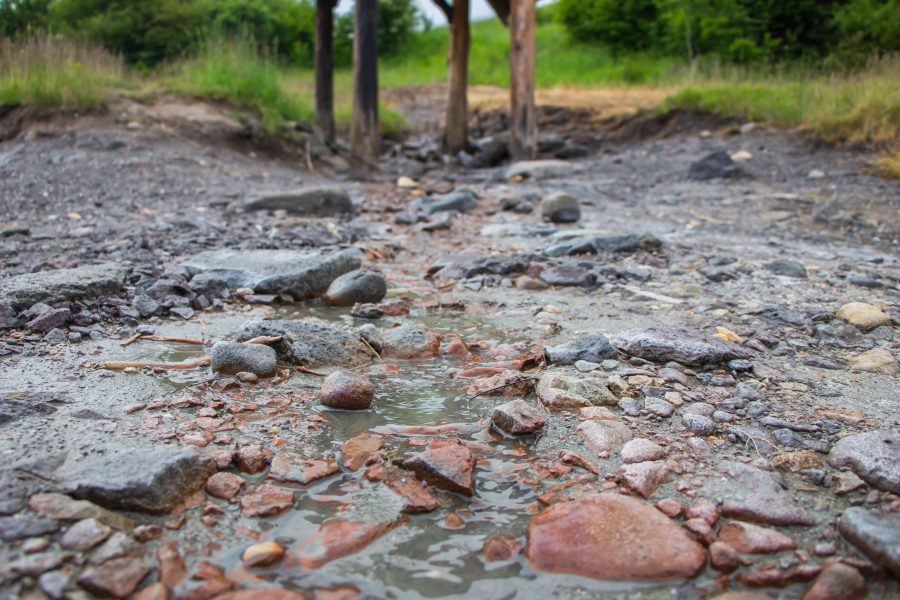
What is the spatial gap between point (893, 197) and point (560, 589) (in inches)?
225

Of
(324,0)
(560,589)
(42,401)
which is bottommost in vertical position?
(560,589)

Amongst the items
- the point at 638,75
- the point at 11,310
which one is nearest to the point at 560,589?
the point at 11,310

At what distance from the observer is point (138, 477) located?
5.33 feet

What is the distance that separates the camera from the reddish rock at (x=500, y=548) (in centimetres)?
154

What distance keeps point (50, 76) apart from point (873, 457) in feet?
27.0

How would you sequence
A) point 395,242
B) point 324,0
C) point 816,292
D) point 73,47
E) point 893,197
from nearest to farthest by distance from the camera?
point 816,292, point 395,242, point 893,197, point 73,47, point 324,0

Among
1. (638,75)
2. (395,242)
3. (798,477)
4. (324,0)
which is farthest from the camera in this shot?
(638,75)

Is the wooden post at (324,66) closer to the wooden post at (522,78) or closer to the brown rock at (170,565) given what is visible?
the wooden post at (522,78)

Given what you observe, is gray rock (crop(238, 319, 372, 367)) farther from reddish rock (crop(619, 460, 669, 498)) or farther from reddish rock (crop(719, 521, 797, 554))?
reddish rock (crop(719, 521, 797, 554))

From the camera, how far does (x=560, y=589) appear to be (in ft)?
4.75

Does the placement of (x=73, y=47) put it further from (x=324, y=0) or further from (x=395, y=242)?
(x=395, y=242)

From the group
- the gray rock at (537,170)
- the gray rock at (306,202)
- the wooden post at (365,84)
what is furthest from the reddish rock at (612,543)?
the wooden post at (365,84)

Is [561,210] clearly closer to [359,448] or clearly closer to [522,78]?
[522,78]

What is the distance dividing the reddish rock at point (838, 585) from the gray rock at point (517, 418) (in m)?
0.81
